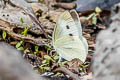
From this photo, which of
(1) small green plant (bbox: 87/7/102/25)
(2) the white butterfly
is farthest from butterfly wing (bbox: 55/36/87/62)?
(1) small green plant (bbox: 87/7/102/25)

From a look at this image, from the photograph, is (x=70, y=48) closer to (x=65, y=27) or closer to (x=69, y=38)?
(x=69, y=38)

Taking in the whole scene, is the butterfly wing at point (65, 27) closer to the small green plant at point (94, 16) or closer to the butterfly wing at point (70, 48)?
the butterfly wing at point (70, 48)

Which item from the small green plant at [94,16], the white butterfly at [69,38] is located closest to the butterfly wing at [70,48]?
the white butterfly at [69,38]

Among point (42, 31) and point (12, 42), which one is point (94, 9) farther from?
point (12, 42)

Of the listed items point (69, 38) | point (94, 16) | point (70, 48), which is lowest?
point (70, 48)

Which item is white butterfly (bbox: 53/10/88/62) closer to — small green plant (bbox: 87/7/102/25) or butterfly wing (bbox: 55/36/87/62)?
butterfly wing (bbox: 55/36/87/62)

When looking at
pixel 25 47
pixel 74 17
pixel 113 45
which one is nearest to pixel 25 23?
pixel 25 47

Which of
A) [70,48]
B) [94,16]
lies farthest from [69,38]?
[94,16]
